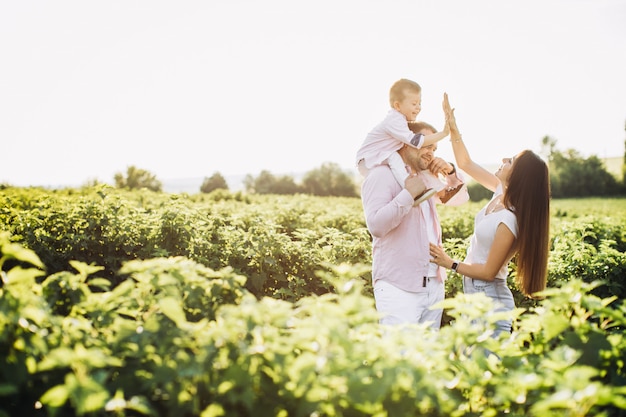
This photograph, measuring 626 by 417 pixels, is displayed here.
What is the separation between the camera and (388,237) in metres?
3.56

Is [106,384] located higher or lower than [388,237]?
lower

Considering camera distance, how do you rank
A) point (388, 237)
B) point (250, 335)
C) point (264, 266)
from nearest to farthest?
1. point (250, 335)
2. point (388, 237)
3. point (264, 266)

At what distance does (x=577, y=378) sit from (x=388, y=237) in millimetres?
2049

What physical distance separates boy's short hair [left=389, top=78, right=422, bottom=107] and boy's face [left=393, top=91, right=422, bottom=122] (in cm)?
3

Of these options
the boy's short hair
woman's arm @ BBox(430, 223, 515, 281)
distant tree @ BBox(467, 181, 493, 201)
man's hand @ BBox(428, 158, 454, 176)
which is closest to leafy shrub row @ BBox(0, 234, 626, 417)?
woman's arm @ BBox(430, 223, 515, 281)

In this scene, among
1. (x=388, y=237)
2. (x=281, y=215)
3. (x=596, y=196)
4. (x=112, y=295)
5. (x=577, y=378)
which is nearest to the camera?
(x=577, y=378)

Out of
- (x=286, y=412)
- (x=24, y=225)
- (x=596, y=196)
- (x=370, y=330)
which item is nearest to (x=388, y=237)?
(x=370, y=330)

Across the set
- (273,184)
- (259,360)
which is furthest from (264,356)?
(273,184)

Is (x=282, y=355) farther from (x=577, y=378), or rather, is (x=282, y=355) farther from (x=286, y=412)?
(x=577, y=378)

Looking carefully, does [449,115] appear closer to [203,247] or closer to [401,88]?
[401,88]

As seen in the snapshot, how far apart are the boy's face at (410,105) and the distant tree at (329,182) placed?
159ft

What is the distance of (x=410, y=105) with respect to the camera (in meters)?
4.11

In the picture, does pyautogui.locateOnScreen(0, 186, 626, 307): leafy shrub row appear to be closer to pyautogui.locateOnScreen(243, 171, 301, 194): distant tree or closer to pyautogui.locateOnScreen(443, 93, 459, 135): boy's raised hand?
pyautogui.locateOnScreen(443, 93, 459, 135): boy's raised hand

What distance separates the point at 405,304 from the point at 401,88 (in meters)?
1.81
